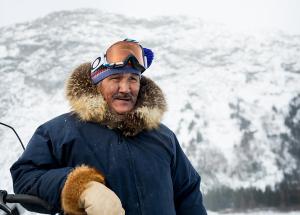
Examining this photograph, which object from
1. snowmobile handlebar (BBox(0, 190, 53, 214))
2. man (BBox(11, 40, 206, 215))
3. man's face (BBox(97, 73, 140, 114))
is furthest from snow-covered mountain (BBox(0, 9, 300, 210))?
snowmobile handlebar (BBox(0, 190, 53, 214))

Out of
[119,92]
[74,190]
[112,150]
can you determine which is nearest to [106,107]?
[119,92]

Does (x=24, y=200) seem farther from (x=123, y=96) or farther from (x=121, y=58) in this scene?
(x=121, y=58)

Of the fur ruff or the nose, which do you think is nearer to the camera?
the fur ruff

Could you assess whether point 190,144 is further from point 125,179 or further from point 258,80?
point 125,179

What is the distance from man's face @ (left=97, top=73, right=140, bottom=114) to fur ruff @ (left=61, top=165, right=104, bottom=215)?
45cm

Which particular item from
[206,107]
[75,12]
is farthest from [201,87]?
[75,12]

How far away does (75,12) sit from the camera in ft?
30.7

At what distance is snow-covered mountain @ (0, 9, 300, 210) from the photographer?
4.84 meters

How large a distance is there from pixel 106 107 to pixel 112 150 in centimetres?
22

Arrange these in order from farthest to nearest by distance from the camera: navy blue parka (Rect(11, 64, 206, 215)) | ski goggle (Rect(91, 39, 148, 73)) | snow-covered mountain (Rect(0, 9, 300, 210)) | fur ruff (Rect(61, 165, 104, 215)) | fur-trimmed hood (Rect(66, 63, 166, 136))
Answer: snow-covered mountain (Rect(0, 9, 300, 210)) → ski goggle (Rect(91, 39, 148, 73)) → fur-trimmed hood (Rect(66, 63, 166, 136)) → navy blue parka (Rect(11, 64, 206, 215)) → fur ruff (Rect(61, 165, 104, 215))

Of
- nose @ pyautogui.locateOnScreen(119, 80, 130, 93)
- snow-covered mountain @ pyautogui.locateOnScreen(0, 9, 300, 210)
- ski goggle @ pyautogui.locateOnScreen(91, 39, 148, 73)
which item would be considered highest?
ski goggle @ pyautogui.locateOnScreen(91, 39, 148, 73)

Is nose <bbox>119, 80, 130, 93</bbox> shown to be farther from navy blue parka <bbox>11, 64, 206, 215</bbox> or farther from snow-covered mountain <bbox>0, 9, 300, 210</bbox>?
snow-covered mountain <bbox>0, 9, 300, 210</bbox>

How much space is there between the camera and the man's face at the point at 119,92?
1.89m

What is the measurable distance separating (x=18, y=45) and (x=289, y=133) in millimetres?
5521
